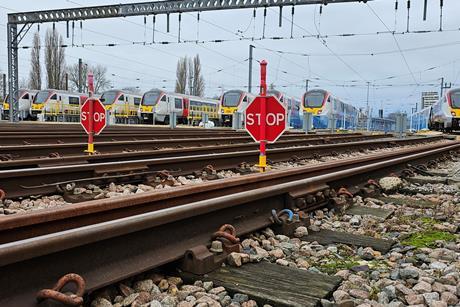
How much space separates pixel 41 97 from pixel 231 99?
53.2 ft

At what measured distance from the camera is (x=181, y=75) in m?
73.7

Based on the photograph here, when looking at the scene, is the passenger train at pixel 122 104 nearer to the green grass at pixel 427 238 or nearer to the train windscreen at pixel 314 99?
the train windscreen at pixel 314 99

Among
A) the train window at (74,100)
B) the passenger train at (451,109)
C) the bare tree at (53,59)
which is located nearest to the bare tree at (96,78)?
the bare tree at (53,59)

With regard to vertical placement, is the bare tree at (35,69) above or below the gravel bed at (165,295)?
above

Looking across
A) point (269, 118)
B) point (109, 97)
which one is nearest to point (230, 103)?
point (109, 97)

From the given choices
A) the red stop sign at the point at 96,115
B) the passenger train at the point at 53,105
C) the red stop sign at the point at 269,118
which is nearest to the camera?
the red stop sign at the point at 269,118

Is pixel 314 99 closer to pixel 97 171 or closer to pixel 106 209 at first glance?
pixel 97 171

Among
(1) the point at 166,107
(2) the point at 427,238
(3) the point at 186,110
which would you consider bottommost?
(2) the point at 427,238

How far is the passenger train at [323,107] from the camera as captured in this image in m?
36.2

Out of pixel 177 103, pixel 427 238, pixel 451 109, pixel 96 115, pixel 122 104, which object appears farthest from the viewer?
pixel 177 103

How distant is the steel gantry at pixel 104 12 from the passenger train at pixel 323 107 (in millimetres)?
11852

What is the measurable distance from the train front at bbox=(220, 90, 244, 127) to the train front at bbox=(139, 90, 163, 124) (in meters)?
5.90

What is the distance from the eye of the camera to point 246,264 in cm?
311

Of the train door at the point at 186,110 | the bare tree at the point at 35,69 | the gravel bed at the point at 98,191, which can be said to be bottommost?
the gravel bed at the point at 98,191
